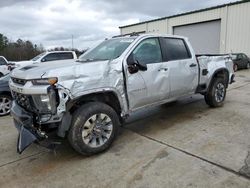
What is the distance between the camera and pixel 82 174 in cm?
356

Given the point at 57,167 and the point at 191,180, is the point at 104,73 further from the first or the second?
the point at 191,180

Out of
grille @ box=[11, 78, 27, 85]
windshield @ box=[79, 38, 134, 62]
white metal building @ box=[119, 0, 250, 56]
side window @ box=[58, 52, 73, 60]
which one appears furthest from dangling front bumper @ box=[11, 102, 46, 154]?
white metal building @ box=[119, 0, 250, 56]

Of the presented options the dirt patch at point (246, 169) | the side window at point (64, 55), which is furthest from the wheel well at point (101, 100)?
the side window at point (64, 55)

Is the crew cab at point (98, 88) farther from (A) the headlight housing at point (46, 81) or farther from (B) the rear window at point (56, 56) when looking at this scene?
(B) the rear window at point (56, 56)

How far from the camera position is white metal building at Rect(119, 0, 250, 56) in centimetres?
2112

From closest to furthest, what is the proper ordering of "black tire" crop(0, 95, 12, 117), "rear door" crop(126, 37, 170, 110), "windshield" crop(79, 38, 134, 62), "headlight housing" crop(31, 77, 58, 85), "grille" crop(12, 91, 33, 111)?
"headlight housing" crop(31, 77, 58, 85), "grille" crop(12, 91, 33, 111), "rear door" crop(126, 37, 170, 110), "windshield" crop(79, 38, 134, 62), "black tire" crop(0, 95, 12, 117)

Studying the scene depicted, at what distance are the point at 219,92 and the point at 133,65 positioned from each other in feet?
10.6

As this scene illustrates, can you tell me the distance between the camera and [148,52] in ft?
16.0

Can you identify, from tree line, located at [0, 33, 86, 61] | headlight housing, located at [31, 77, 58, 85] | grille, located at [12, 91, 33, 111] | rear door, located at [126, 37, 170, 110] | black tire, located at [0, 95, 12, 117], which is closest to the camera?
headlight housing, located at [31, 77, 58, 85]

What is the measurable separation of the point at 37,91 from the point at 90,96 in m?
0.82

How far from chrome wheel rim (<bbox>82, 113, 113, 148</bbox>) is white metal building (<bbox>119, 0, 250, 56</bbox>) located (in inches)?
659

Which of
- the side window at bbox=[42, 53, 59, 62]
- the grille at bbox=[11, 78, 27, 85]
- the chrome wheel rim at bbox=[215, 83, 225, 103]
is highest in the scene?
the side window at bbox=[42, 53, 59, 62]

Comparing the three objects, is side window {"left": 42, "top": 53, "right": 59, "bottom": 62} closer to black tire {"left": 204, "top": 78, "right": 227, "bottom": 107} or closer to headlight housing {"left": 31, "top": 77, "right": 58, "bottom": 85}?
black tire {"left": 204, "top": 78, "right": 227, "bottom": 107}

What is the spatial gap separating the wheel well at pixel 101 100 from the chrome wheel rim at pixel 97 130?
0.95 feet
